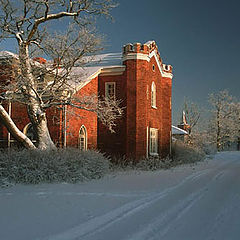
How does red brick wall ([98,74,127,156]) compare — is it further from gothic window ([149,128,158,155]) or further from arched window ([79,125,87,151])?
gothic window ([149,128,158,155])

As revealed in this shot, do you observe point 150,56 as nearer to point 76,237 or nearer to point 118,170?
point 118,170

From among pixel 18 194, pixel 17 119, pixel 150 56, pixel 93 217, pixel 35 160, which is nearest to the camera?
pixel 93 217

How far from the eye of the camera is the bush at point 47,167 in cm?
1009

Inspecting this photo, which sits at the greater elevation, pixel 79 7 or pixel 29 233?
pixel 79 7

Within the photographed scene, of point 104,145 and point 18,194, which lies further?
point 104,145

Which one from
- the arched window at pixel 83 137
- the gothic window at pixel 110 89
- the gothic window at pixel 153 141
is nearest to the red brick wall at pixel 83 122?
the arched window at pixel 83 137

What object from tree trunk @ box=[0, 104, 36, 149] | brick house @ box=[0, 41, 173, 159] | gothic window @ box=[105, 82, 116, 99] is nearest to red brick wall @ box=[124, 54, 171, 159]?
brick house @ box=[0, 41, 173, 159]

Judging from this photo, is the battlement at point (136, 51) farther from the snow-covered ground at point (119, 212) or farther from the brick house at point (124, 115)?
the snow-covered ground at point (119, 212)

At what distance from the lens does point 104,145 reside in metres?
19.1

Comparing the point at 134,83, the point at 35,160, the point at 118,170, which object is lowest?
the point at 118,170

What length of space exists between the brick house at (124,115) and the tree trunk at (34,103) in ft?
7.84

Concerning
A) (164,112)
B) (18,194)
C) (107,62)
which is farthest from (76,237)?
(164,112)

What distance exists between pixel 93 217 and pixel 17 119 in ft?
41.2

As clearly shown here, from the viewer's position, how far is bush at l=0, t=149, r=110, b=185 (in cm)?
1009
